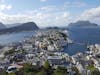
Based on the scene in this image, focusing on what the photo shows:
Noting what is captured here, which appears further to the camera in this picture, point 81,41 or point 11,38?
point 11,38

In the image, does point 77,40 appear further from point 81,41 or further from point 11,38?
point 11,38

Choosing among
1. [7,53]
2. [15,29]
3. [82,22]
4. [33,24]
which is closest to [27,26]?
[33,24]

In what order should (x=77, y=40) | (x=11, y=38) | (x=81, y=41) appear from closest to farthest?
(x=81, y=41) → (x=77, y=40) → (x=11, y=38)

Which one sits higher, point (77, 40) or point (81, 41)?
point (77, 40)

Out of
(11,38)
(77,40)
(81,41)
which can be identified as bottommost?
(81,41)

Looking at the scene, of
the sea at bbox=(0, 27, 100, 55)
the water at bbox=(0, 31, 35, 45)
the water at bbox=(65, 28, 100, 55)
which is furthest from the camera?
the water at bbox=(0, 31, 35, 45)

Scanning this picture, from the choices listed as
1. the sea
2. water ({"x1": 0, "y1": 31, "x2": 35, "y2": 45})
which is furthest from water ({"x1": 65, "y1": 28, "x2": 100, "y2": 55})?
water ({"x1": 0, "y1": 31, "x2": 35, "y2": 45})

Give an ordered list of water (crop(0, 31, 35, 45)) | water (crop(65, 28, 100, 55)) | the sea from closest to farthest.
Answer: water (crop(65, 28, 100, 55))
the sea
water (crop(0, 31, 35, 45))

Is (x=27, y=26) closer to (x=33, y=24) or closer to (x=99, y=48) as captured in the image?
(x=33, y=24)

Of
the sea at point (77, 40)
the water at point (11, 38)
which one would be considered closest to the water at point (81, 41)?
the sea at point (77, 40)

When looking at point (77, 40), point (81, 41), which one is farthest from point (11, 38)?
point (81, 41)

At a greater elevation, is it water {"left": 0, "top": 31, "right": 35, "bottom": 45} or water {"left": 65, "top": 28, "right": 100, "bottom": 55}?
water {"left": 0, "top": 31, "right": 35, "bottom": 45}

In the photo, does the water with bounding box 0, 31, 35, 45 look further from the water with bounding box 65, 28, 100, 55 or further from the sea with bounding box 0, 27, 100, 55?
the water with bounding box 65, 28, 100, 55
